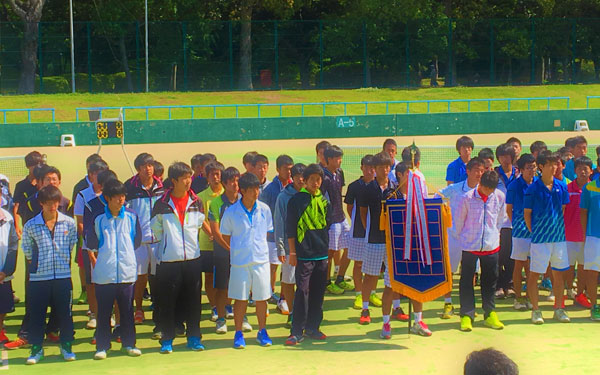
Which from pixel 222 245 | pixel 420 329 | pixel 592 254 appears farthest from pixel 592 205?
pixel 222 245

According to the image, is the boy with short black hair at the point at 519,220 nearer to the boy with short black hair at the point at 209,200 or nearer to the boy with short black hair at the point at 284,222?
the boy with short black hair at the point at 284,222

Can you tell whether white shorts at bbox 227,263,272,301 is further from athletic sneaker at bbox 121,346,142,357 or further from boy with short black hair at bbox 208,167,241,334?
athletic sneaker at bbox 121,346,142,357

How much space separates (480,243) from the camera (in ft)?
30.1

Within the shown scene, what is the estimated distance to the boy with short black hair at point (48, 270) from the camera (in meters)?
8.19

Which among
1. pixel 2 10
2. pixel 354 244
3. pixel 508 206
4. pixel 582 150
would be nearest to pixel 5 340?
pixel 354 244

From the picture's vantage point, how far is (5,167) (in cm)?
2230

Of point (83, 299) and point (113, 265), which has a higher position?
point (113, 265)

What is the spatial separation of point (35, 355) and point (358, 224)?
402cm

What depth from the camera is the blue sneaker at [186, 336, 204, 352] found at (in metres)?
8.52

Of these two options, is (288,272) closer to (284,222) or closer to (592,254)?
(284,222)

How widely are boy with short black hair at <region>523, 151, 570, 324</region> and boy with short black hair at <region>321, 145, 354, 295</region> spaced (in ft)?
7.68

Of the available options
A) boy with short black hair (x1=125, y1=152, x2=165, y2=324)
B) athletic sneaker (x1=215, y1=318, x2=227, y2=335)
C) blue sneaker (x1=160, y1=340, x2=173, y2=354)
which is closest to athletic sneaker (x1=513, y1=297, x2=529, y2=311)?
athletic sneaker (x1=215, y1=318, x2=227, y2=335)

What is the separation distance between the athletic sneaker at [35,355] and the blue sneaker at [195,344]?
149 centimetres

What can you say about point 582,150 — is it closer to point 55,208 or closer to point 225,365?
point 225,365
